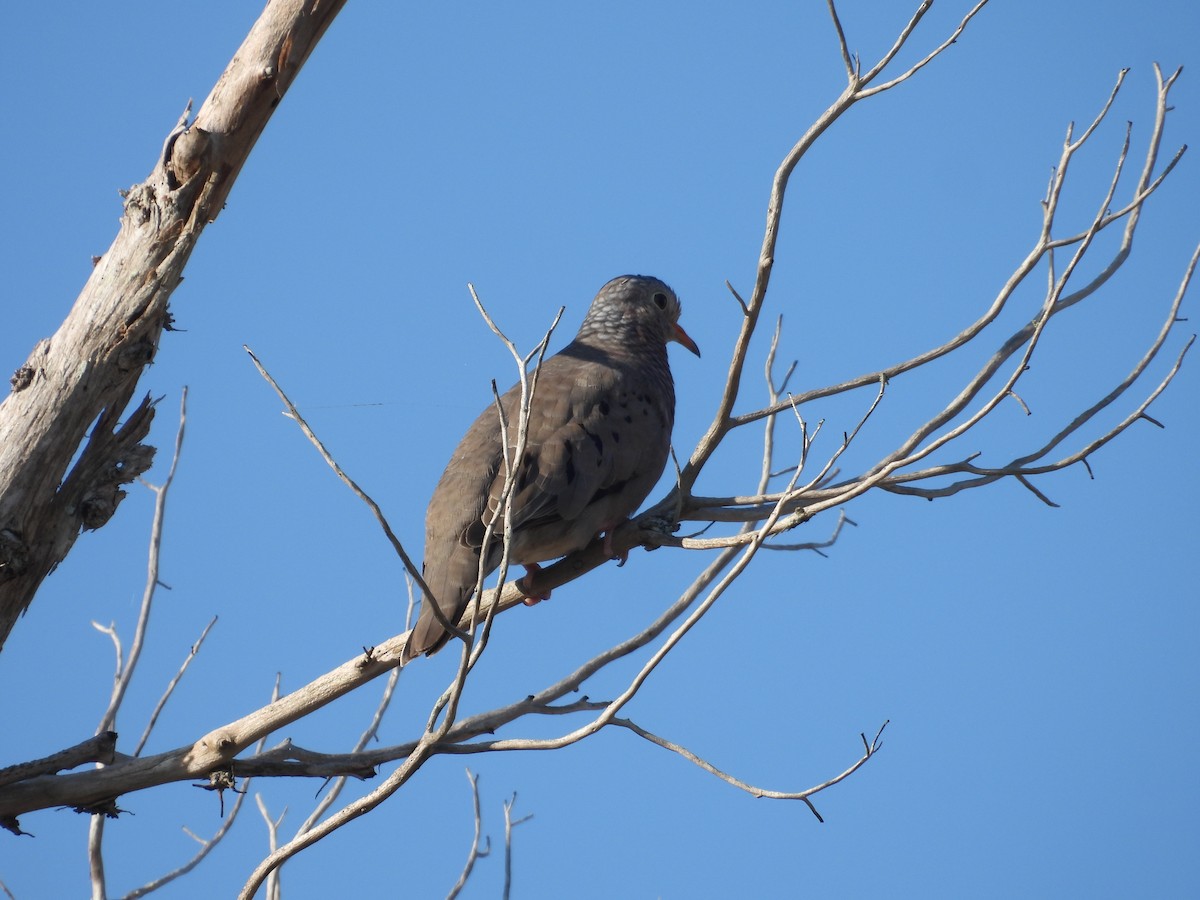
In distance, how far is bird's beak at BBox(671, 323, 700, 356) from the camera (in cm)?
680

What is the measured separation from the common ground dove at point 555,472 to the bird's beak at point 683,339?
0.85 meters

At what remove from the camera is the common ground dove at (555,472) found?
457 centimetres

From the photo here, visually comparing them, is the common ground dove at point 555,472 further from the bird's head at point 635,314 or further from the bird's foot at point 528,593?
the bird's head at point 635,314

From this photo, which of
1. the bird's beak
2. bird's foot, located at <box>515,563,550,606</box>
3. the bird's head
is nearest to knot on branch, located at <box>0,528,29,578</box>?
bird's foot, located at <box>515,563,550,606</box>

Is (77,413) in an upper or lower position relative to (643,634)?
upper

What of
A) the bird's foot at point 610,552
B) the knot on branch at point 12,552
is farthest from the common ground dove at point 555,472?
the knot on branch at point 12,552

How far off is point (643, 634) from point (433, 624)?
78 cm

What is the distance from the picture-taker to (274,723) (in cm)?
389

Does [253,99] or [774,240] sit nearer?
[774,240]

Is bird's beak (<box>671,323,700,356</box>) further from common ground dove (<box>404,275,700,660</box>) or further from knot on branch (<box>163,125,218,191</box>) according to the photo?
knot on branch (<box>163,125,218,191</box>)

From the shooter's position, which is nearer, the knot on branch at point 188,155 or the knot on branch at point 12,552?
the knot on branch at point 12,552

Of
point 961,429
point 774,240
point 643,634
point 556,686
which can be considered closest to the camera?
point 961,429

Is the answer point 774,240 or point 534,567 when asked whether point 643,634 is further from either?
point 774,240

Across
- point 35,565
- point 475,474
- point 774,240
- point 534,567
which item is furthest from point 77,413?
point 774,240
